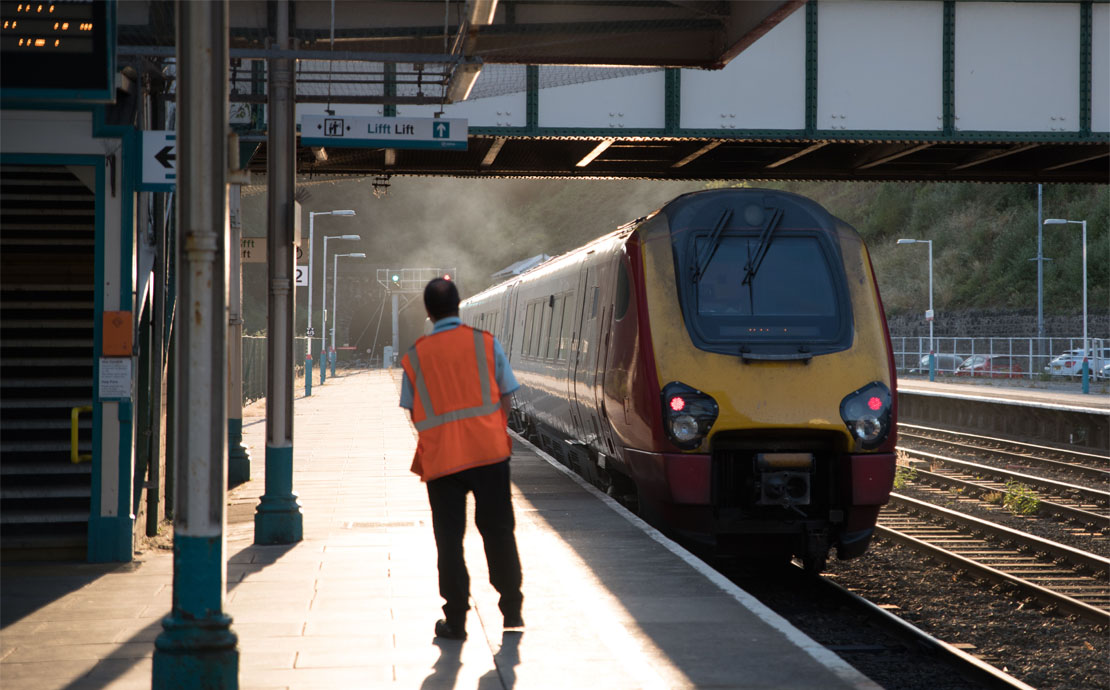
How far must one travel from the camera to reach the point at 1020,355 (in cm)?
4466

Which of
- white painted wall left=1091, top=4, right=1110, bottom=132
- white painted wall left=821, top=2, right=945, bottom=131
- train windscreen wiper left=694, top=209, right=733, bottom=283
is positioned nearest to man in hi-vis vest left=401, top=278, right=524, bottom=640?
train windscreen wiper left=694, top=209, right=733, bottom=283

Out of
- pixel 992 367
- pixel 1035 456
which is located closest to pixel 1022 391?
pixel 992 367

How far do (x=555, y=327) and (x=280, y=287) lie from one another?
6517 millimetres

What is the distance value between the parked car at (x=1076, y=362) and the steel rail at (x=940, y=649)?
3424 centimetres

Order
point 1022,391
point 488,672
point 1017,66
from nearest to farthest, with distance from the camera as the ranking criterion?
point 488,672, point 1017,66, point 1022,391

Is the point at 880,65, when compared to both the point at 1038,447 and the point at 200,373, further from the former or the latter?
the point at 200,373

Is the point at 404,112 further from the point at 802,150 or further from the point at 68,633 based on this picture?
the point at 68,633

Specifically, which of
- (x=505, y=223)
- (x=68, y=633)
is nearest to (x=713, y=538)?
(x=68, y=633)

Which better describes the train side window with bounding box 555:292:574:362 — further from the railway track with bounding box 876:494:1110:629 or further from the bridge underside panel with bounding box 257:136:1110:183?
the railway track with bounding box 876:494:1110:629

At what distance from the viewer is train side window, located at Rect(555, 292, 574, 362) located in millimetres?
14352

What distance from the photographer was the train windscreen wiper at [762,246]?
33.2ft

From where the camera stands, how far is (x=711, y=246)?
10180 mm

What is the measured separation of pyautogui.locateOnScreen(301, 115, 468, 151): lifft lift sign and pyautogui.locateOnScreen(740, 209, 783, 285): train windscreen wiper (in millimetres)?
3103

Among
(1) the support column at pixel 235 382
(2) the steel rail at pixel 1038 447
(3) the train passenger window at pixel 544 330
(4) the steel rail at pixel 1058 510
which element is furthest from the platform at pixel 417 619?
(2) the steel rail at pixel 1038 447
